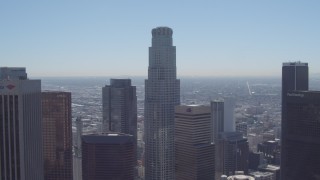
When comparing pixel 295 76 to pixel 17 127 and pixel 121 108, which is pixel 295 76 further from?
pixel 17 127

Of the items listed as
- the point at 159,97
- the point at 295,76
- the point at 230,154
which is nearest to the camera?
the point at 295,76

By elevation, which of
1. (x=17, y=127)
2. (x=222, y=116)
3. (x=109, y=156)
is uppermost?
(x=17, y=127)

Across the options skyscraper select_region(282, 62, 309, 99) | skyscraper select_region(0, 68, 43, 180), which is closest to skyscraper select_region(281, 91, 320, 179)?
skyscraper select_region(282, 62, 309, 99)

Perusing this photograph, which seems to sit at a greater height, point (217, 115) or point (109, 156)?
point (217, 115)

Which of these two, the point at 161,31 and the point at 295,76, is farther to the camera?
the point at 161,31

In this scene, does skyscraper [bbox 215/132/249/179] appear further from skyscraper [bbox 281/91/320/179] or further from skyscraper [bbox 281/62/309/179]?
skyscraper [bbox 281/91/320/179]

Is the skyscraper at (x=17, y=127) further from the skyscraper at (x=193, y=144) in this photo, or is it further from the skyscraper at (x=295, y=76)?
the skyscraper at (x=295, y=76)

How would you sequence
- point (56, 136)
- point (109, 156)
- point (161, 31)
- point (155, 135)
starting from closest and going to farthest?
point (56, 136) → point (109, 156) → point (155, 135) → point (161, 31)

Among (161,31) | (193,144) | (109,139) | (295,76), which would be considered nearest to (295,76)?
(295,76)

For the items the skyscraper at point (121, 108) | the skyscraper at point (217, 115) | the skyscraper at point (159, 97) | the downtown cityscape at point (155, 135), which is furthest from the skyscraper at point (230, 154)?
the skyscraper at point (121, 108)
